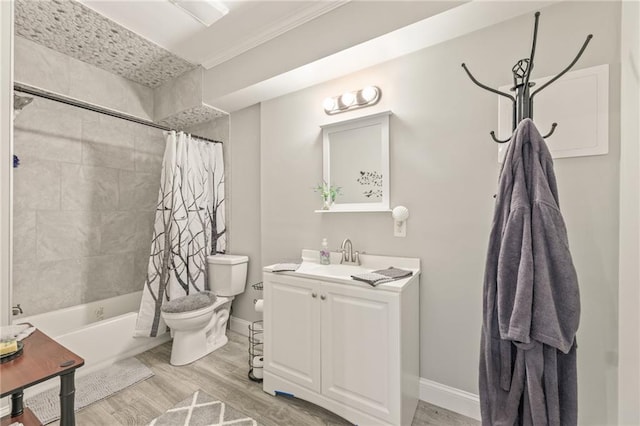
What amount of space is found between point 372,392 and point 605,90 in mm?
1940

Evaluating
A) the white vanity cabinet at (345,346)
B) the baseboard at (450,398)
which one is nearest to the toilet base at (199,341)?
the white vanity cabinet at (345,346)

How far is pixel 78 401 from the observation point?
1740mm

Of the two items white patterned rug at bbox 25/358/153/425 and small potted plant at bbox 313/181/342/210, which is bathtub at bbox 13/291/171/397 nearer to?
white patterned rug at bbox 25/358/153/425

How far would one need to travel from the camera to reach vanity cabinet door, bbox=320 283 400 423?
141 centimetres

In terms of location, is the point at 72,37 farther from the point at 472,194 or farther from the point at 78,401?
the point at 472,194

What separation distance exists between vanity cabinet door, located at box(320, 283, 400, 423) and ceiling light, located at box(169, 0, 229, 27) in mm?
1994

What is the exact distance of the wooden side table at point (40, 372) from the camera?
0.94 m

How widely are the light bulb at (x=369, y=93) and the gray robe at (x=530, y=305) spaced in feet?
3.41

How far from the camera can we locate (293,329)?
5.65 feet

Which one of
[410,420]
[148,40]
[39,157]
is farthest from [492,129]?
[39,157]

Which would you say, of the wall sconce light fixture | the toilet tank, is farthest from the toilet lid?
the wall sconce light fixture

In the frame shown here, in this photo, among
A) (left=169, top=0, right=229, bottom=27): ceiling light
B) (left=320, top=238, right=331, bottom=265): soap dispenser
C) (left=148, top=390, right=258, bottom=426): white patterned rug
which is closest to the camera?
(left=148, top=390, right=258, bottom=426): white patterned rug

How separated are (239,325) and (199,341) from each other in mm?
503

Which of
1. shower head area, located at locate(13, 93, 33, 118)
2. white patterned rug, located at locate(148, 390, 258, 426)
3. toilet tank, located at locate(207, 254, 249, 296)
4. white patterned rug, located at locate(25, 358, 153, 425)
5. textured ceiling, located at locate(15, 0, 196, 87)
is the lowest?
white patterned rug, located at locate(148, 390, 258, 426)
